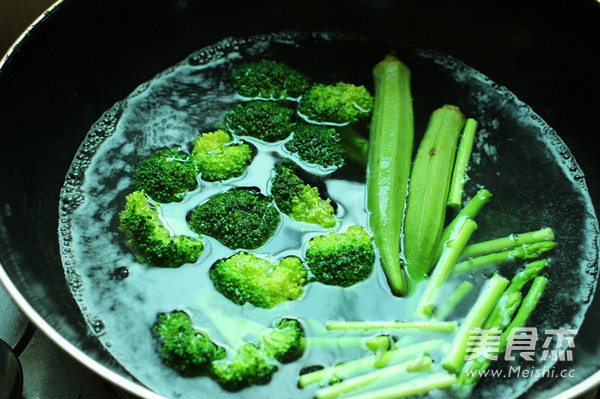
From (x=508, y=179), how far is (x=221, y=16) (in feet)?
4.37

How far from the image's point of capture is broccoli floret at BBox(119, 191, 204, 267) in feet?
5.46

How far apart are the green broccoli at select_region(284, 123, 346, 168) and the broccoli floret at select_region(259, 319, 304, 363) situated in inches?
24.8

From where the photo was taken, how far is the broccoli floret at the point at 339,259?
1.64 m

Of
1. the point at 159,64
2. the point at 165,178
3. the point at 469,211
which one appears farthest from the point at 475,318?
the point at 159,64

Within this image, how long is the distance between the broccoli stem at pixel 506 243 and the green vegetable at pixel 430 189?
0.38 ft

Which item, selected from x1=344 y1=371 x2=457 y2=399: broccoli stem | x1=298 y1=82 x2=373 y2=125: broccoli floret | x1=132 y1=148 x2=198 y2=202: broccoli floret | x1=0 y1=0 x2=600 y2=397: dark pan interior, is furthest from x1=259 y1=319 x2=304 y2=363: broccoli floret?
x1=298 y1=82 x2=373 y2=125: broccoli floret

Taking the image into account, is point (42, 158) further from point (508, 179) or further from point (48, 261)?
point (508, 179)

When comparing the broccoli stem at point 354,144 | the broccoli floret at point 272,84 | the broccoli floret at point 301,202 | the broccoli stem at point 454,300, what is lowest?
the broccoli stem at point 454,300

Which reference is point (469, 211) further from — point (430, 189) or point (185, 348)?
point (185, 348)

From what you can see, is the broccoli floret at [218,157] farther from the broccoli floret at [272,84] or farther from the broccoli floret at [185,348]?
the broccoli floret at [185,348]

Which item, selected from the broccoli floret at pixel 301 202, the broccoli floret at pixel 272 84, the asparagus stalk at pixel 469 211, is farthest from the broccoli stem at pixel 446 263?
the broccoli floret at pixel 272 84

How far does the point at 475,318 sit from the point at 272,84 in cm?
115

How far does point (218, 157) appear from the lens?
73.6 inches

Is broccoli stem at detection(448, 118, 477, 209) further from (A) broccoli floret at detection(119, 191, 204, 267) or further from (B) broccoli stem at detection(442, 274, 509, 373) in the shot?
(A) broccoli floret at detection(119, 191, 204, 267)
